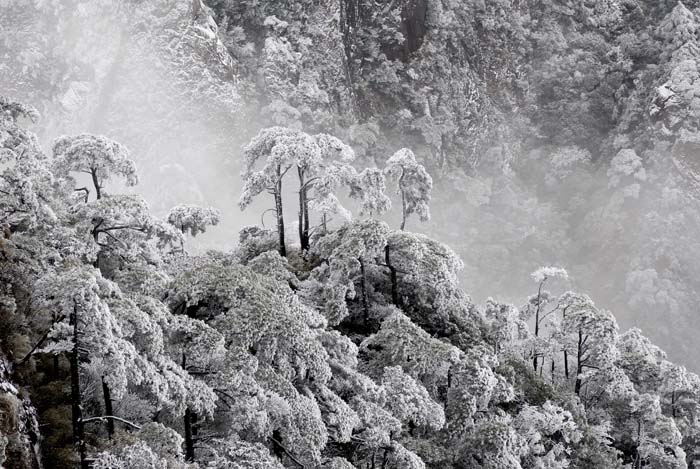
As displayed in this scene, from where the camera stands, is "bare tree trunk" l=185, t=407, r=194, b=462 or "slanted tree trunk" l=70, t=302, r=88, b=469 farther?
"bare tree trunk" l=185, t=407, r=194, b=462

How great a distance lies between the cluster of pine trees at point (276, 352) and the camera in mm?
9133

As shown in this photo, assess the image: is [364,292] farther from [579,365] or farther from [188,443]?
[188,443]

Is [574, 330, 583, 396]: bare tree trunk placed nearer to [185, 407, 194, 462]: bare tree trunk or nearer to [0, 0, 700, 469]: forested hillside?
[0, 0, 700, 469]: forested hillside

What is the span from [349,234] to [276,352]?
6588 millimetres

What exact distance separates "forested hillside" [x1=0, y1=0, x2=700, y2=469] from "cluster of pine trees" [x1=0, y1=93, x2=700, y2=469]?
6 centimetres

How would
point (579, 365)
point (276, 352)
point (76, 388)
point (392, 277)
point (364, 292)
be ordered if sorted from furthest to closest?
point (579, 365)
point (392, 277)
point (364, 292)
point (276, 352)
point (76, 388)

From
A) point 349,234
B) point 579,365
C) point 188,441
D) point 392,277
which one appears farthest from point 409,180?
point 188,441

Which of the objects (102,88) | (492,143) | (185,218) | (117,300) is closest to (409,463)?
(117,300)

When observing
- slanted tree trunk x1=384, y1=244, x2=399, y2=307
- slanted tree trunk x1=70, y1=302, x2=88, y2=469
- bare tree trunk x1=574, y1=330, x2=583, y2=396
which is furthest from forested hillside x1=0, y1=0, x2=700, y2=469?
bare tree trunk x1=574, y1=330, x2=583, y2=396

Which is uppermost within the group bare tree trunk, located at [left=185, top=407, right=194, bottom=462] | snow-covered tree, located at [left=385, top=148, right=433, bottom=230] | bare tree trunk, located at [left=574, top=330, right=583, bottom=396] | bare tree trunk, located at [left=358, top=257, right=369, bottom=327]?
snow-covered tree, located at [left=385, top=148, right=433, bottom=230]

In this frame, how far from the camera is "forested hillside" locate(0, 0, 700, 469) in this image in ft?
34.6

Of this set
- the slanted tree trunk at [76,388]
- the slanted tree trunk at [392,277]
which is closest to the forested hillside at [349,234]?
the slanted tree trunk at [76,388]

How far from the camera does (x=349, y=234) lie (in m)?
17.8

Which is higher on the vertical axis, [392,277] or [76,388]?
[392,277]
